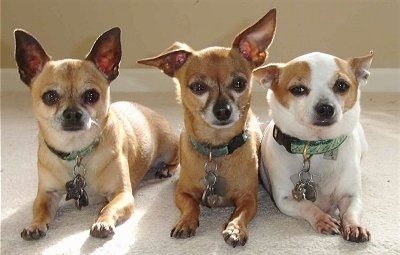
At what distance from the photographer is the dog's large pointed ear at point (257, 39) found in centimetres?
198

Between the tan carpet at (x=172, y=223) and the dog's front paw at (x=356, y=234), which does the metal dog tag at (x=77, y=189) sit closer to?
the tan carpet at (x=172, y=223)

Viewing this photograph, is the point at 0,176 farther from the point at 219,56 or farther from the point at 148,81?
the point at 148,81

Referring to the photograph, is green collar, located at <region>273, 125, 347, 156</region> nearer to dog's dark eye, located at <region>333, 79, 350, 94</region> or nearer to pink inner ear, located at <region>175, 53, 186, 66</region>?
dog's dark eye, located at <region>333, 79, 350, 94</region>

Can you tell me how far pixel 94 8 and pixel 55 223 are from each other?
2146 millimetres

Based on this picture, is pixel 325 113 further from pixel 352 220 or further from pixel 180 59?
pixel 180 59

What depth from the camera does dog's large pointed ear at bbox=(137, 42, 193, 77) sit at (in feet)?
6.55

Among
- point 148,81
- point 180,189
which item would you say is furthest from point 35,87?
point 148,81

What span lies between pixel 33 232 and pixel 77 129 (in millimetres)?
343

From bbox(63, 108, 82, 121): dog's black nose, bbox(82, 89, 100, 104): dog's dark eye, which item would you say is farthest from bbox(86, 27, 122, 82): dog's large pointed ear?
bbox(63, 108, 82, 121): dog's black nose

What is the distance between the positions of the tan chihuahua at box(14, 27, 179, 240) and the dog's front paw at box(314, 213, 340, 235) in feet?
1.99

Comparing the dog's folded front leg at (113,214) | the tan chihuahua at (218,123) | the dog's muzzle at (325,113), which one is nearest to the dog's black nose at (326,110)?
the dog's muzzle at (325,113)

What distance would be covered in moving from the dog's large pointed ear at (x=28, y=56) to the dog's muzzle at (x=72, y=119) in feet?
0.80

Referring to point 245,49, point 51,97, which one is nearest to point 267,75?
point 245,49

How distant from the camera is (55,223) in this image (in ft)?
6.52
